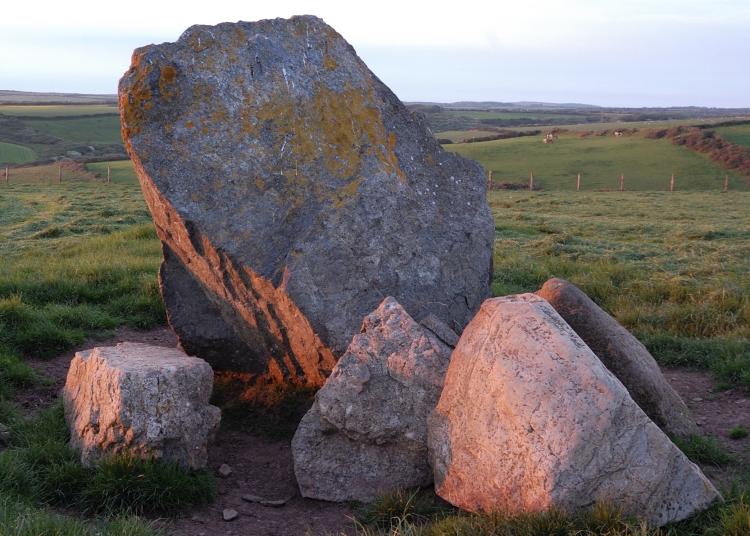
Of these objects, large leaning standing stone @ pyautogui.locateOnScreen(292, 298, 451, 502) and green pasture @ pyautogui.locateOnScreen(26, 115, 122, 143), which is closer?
large leaning standing stone @ pyautogui.locateOnScreen(292, 298, 451, 502)

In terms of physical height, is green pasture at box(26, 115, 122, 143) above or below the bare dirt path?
above

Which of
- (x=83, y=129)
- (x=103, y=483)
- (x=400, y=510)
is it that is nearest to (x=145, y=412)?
(x=103, y=483)

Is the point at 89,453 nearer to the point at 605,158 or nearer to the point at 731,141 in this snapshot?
the point at 605,158

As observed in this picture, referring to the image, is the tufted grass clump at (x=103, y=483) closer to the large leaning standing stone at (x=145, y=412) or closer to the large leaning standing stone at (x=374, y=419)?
the large leaning standing stone at (x=145, y=412)

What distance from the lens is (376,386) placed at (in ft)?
16.4

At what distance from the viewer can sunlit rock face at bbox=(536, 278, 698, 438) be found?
542 cm

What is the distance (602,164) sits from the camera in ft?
158

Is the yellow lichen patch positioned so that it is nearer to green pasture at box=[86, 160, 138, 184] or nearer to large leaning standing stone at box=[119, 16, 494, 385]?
large leaning standing stone at box=[119, 16, 494, 385]

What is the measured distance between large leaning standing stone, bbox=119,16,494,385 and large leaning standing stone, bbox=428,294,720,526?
165 centimetres

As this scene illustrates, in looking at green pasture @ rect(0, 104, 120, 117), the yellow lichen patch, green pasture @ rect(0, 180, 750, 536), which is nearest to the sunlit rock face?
green pasture @ rect(0, 180, 750, 536)

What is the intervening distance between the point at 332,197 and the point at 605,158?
48021 mm

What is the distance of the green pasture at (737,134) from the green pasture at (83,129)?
6063 centimetres

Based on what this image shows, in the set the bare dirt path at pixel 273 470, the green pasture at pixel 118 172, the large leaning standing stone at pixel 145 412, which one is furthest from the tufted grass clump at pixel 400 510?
the green pasture at pixel 118 172

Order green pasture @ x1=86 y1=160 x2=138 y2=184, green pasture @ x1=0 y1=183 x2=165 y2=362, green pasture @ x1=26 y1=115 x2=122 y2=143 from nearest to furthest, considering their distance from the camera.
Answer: green pasture @ x1=0 y1=183 x2=165 y2=362
green pasture @ x1=86 y1=160 x2=138 y2=184
green pasture @ x1=26 y1=115 x2=122 y2=143
